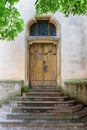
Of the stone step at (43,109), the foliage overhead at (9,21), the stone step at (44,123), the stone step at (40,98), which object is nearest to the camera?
the foliage overhead at (9,21)

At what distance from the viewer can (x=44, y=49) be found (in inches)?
608

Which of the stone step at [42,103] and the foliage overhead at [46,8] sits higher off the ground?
the foliage overhead at [46,8]

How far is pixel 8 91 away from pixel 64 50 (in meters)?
3.26

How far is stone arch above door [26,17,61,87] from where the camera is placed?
1516cm

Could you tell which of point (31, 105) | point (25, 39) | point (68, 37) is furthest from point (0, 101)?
point (68, 37)

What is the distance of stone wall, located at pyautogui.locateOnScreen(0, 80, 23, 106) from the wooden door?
1.00m

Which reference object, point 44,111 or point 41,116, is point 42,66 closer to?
point 44,111

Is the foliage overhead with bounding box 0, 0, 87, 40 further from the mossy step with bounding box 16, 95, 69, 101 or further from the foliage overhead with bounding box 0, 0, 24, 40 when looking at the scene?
the mossy step with bounding box 16, 95, 69, 101

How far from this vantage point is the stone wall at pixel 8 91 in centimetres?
1449

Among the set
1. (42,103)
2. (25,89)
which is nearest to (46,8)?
(42,103)

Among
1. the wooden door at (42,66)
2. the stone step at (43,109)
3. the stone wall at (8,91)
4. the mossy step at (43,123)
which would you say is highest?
the wooden door at (42,66)

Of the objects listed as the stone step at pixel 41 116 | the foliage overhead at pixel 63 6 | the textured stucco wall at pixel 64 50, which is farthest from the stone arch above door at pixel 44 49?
the foliage overhead at pixel 63 6

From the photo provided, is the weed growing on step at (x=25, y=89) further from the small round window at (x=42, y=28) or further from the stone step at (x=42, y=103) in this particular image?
the small round window at (x=42, y=28)

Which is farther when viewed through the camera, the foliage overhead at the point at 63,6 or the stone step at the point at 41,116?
the stone step at the point at 41,116
